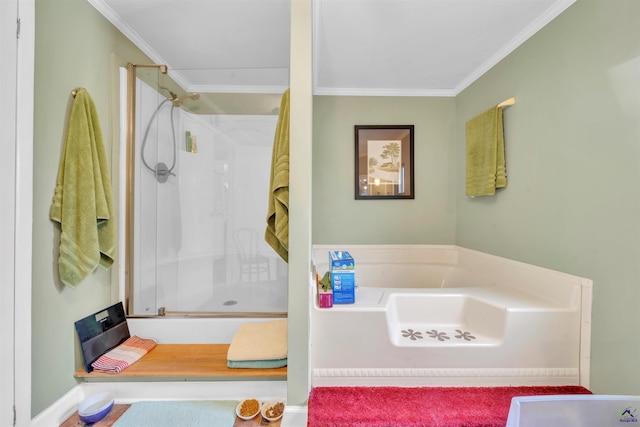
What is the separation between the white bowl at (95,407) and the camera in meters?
1.27

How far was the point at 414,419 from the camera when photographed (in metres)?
1.14

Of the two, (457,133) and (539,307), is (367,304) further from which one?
(457,133)

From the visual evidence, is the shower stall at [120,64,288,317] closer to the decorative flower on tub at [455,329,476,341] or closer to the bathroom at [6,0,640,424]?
the bathroom at [6,0,640,424]

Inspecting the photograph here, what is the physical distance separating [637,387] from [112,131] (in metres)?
2.97

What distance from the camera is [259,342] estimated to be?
155cm

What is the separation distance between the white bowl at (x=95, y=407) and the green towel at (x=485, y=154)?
103 inches

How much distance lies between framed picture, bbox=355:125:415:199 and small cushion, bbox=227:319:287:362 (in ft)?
4.58

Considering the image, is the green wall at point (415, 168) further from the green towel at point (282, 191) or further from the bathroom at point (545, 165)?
the green towel at point (282, 191)

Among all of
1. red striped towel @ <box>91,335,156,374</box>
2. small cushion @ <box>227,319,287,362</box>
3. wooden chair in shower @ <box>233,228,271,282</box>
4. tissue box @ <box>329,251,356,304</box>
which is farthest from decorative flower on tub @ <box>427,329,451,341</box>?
red striped towel @ <box>91,335,156,374</box>

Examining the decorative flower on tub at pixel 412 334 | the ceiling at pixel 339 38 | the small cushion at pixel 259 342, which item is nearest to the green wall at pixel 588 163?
the ceiling at pixel 339 38

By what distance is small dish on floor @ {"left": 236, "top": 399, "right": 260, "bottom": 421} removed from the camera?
1.31 meters

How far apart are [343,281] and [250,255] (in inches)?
38.4

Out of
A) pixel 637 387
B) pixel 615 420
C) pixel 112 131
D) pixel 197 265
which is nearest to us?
pixel 615 420

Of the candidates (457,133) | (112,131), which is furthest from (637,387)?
(112,131)
